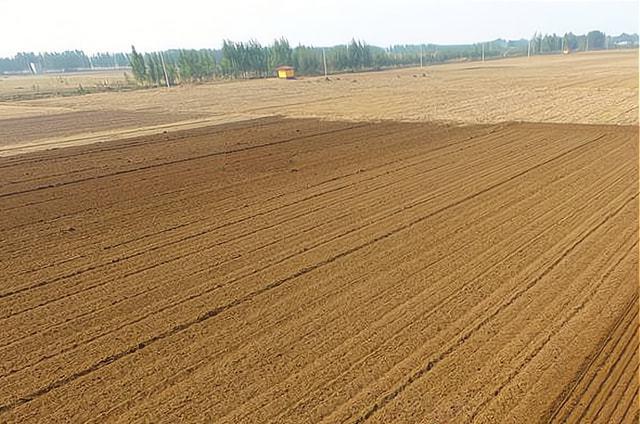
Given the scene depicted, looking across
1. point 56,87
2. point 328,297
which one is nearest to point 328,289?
point 328,297

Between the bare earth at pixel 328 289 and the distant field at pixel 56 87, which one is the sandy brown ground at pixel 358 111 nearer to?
the bare earth at pixel 328 289

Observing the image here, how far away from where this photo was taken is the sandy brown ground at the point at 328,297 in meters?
4.49

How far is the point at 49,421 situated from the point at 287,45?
9053 centimetres

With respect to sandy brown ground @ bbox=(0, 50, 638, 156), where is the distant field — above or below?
above

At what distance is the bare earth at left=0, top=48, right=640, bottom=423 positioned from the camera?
14.8ft

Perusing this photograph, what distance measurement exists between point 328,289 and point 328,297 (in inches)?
8.5

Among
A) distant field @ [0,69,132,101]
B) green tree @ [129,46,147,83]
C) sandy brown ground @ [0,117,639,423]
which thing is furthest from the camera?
green tree @ [129,46,147,83]

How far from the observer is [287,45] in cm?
8819

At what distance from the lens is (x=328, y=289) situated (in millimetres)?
6477

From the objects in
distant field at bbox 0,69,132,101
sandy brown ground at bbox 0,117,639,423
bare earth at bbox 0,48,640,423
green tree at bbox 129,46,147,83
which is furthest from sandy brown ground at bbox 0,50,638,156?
green tree at bbox 129,46,147,83

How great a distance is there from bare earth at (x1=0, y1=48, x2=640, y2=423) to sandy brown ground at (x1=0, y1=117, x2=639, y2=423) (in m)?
0.03

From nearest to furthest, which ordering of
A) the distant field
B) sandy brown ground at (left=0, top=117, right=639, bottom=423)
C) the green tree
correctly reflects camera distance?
sandy brown ground at (left=0, top=117, right=639, bottom=423) → the distant field → the green tree

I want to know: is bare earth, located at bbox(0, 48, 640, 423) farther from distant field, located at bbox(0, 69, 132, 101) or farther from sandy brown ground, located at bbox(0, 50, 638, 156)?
distant field, located at bbox(0, 69, 132, 101)

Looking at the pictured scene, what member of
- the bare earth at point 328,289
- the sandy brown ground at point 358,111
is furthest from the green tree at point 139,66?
the bare earth at point 328,289
